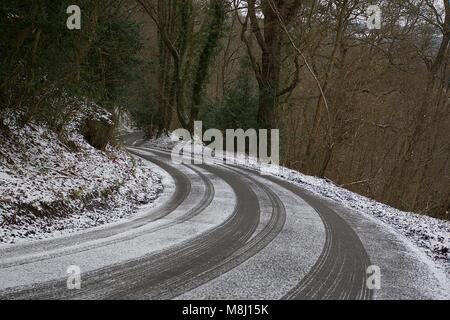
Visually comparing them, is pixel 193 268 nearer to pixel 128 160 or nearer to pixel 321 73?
pixel 128 160

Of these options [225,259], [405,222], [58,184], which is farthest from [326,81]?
[225,259]

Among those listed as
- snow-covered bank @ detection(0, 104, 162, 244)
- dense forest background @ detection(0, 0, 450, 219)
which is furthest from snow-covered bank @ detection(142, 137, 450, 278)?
dense forest background @ detection(0, 0, 450, 219)

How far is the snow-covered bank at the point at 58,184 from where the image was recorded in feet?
21.4

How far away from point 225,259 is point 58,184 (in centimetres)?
410

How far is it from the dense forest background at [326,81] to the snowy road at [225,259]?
7.96m

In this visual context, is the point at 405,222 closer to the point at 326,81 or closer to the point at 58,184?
the point at 58,184

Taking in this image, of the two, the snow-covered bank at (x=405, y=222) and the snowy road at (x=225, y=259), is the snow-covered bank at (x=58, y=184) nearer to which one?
the snowy road at (x=225, y=259)

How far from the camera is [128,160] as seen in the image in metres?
13.6

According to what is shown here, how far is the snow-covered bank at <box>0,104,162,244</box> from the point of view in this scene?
6535mm

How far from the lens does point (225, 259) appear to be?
18.1 ft

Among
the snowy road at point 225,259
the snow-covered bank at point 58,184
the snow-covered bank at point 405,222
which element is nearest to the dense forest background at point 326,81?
the snow-covered bank at point 58,184

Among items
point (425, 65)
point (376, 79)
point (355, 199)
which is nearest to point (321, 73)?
point (376, 79)

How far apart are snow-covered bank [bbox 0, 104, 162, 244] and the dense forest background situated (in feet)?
11.7

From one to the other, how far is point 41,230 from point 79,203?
1.46 m
